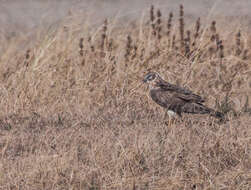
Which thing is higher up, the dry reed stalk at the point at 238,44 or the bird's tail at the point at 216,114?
the dry reed stalk at the point at 238,44

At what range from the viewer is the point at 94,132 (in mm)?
6484

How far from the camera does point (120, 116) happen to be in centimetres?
720

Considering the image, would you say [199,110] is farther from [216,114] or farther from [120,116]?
[120,116]

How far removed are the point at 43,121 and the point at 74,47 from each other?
6.70ft

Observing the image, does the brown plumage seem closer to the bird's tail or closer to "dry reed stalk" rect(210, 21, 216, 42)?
the bird's tail

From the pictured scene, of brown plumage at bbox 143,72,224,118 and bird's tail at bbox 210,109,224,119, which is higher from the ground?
brown plumage at bbox 143,72,224,118

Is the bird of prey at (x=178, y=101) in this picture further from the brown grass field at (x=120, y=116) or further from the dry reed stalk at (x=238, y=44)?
the dry reed stalk at (x=238, y=44)

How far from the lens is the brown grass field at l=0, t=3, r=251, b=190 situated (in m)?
5.21

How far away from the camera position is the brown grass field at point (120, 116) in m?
5.21

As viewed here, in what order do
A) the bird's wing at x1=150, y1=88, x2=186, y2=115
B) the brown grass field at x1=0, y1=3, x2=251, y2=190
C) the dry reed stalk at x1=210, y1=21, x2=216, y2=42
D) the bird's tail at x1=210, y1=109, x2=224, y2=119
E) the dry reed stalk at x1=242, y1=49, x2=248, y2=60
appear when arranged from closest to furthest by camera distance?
1. the brown grass field at x1=0, y1=3, x2=251, y2=190
2. the bird's tail at x1=210, y1=109, x2=224, y2=119
3. the bird's wing at x1=150, y1=88, x2=186, y2=115
4. the dry reed stalk at x1=210, y1=21, x2=216, y2=42
5. the dry reed stalk at x1=242, y1=49, x2=248, y2=60

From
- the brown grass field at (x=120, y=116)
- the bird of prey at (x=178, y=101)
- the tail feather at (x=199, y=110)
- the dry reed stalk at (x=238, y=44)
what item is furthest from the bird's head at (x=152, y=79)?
the dry reed stalk at (x=238, y=44)

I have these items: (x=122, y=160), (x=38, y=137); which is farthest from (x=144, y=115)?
(x=122, y=160)

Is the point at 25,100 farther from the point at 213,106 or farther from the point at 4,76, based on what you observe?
the point at 213,106

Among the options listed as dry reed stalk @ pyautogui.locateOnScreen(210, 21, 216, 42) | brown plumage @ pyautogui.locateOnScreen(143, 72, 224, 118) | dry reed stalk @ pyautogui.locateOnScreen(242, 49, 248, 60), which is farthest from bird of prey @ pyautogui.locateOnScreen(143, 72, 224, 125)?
dry reed stalk @ pyautogui.locateOnScreen(242, 49, 248, 60)
